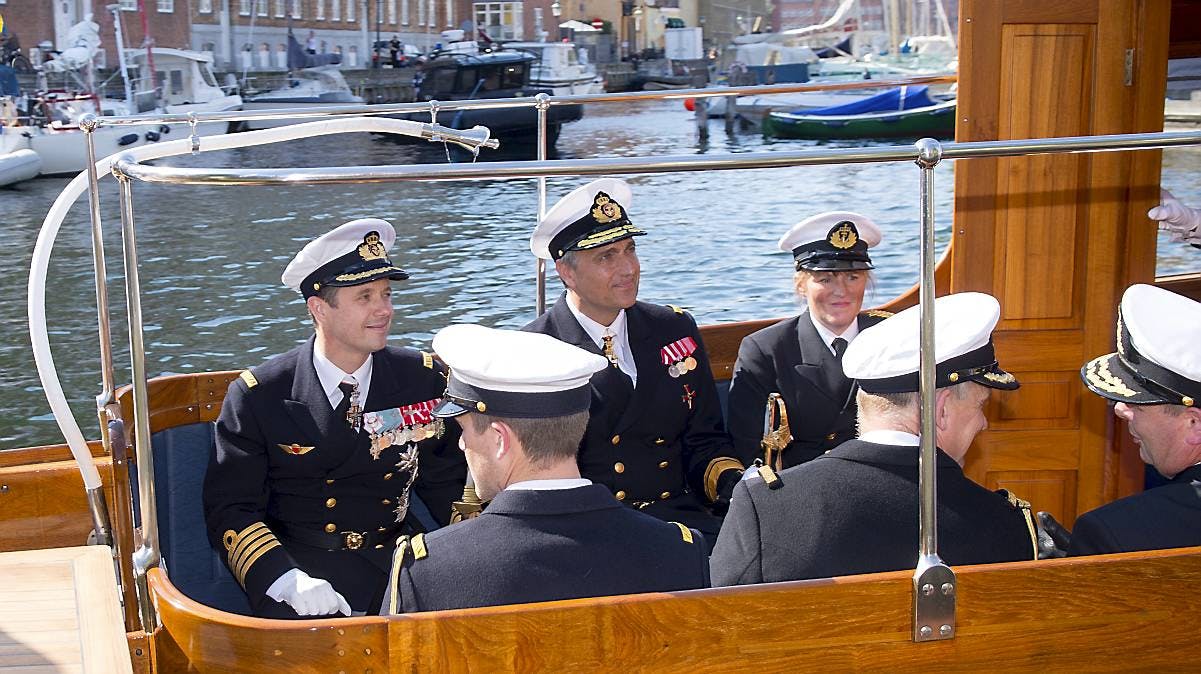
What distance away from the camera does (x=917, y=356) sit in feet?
7.54

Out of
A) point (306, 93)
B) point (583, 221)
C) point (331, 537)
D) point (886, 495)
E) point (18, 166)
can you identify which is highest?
point (306, 93)

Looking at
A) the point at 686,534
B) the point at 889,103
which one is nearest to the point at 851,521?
the point at 686,534

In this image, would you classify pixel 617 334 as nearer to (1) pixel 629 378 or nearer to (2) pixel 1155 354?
(1) pixel 629 378

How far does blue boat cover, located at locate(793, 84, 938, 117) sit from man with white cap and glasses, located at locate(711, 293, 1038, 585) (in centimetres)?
2944

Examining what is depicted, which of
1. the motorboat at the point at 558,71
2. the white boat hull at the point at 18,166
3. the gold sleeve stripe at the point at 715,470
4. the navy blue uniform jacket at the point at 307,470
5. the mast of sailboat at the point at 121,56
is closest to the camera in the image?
the navy blue uniform jacket at the point at 307,470

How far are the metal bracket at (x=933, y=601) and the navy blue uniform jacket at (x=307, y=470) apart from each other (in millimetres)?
1513

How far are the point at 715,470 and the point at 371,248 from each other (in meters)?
1.13

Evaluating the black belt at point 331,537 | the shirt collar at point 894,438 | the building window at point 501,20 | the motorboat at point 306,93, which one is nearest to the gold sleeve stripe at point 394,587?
the shirt collar at point 894,438

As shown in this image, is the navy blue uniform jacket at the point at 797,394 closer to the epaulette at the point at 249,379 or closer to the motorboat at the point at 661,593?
the motorboat at the point at 661,593

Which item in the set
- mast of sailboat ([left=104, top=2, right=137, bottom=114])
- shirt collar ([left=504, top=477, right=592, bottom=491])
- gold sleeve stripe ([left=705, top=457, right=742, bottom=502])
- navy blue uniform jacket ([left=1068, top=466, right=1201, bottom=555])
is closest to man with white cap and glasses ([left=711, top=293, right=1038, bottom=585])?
navy blue uniform jacket ([left=1068, top=466, right=1201, bottom=555])

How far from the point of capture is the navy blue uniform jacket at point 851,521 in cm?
229

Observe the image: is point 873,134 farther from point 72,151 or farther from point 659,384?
point 659,384

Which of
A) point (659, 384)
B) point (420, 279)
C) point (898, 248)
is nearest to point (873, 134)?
point (898, 248)

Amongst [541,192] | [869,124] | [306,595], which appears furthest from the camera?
[869,124]
